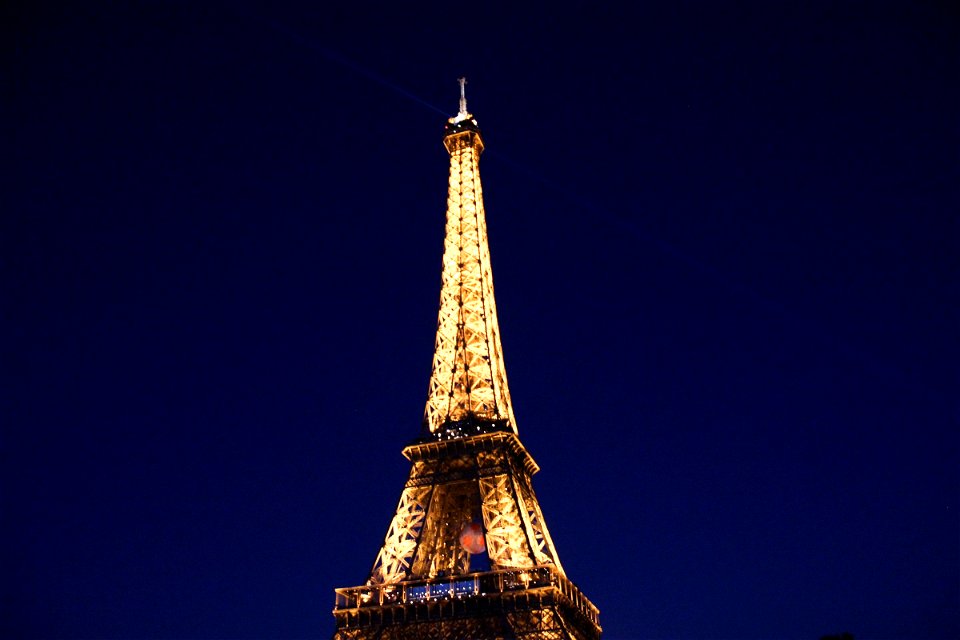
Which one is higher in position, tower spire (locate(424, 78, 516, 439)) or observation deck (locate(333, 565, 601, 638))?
tower spire (locate(424, 78, 516, 439))

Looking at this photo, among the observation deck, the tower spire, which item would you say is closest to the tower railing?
the observation deck

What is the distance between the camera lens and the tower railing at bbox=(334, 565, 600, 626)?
40.2 m

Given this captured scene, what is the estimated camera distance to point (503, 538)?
43.5m

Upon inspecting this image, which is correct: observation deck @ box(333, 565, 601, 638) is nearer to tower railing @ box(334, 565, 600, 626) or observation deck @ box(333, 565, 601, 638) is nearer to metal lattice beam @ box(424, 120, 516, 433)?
tower railing @ box(334, 565, 600, 626)

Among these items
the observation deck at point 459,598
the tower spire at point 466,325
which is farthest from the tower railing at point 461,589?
the tower spire at point 466,325

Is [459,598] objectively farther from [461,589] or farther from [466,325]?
[466,325]

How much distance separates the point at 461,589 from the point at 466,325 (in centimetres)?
1739

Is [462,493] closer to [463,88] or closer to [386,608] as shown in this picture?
[386,608]

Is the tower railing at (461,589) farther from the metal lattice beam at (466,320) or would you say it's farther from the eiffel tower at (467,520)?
the metal lattice beam at (466,320)

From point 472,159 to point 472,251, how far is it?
26.5ft

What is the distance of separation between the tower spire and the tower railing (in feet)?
27.6

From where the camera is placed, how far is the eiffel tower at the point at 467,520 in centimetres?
4019

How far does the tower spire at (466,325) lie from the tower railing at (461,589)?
840 centimetres

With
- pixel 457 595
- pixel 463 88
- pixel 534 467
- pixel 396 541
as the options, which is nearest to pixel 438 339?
pixel 534 467
